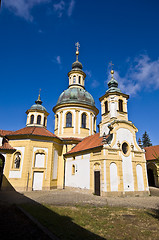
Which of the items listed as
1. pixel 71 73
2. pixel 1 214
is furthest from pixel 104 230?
pixel 71 73

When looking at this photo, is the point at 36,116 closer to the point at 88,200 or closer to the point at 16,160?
the point at 16,160

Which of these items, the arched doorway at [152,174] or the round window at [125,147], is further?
the arched doorway at [152,174]

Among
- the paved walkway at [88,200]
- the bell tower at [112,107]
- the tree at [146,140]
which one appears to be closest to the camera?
the paved walkway at [88,200]

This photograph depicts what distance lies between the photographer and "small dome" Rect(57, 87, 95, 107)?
1139 inches

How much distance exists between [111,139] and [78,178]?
6700 millimetres

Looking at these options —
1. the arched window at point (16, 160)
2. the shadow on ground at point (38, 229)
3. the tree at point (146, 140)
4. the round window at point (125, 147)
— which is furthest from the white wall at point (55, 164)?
the tree at point (146, 140)

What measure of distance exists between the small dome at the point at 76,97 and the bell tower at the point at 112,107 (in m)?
7.70

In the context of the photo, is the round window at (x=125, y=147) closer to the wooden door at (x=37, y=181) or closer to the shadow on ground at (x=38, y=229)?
the wooden door at (x=37, y=181)

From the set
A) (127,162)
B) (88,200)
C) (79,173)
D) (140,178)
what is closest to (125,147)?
(127,162)

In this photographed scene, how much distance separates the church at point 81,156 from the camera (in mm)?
16500

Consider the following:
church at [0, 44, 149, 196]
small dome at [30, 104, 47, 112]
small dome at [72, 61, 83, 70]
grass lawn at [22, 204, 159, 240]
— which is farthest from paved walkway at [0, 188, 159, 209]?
small dome at [72, 61, 83, 70]

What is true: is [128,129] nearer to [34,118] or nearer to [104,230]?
[104,230]

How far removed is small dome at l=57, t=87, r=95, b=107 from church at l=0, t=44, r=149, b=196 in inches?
30.5

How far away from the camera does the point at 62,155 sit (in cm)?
2433
